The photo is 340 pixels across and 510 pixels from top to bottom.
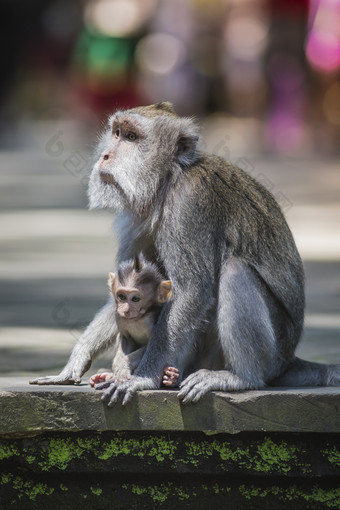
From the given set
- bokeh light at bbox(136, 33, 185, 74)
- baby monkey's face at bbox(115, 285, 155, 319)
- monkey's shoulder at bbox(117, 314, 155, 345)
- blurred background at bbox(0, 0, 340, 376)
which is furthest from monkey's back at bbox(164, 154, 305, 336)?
bokeh light at bbox(136, 33, 185, 74)

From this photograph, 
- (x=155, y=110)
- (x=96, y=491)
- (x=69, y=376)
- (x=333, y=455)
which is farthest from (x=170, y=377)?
(x=155, y=110)

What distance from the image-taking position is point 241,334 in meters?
5.23

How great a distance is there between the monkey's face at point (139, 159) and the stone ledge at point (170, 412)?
3.03ft

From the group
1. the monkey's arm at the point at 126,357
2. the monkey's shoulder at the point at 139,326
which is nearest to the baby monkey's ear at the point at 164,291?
the monkey's shoulder at the point at 139,326

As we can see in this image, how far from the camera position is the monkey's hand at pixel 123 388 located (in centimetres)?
505

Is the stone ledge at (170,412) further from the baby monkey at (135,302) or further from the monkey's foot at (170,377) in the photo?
the baby monkey at (135,302)

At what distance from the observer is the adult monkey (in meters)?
5.24

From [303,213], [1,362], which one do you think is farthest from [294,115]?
[1,362]

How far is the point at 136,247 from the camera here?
5680 millimetres

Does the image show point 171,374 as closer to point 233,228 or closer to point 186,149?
point 233,228

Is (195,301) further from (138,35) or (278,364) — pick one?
(138,35)

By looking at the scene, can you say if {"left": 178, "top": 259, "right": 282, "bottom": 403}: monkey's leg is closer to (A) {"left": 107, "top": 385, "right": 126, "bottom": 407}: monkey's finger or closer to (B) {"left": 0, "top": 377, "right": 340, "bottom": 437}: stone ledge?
(B) {"left": 0, "top": 377, "right": 340, "bottom": 437}: stone ledge

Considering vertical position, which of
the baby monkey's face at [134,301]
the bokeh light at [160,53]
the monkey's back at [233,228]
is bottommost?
the baby monkey's face at [134,301]

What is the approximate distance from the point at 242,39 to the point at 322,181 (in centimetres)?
1543
